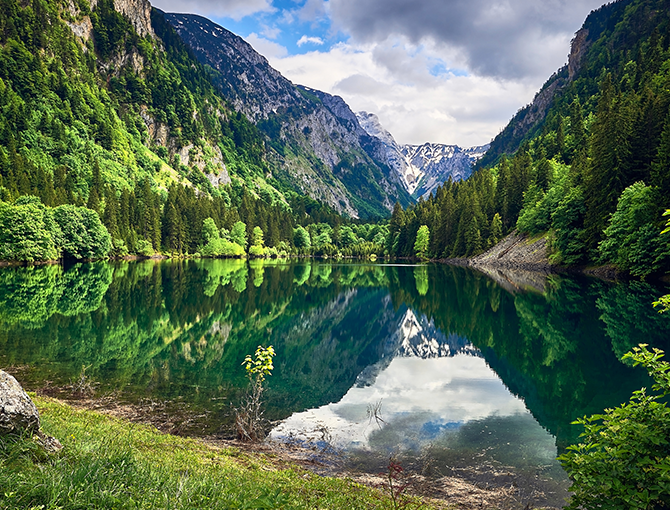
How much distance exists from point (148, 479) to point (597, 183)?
71.7 m

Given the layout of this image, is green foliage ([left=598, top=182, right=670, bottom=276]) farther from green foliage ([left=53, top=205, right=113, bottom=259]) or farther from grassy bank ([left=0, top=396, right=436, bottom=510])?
green foliage ([left=53, top=205, right=113, bottom=259])

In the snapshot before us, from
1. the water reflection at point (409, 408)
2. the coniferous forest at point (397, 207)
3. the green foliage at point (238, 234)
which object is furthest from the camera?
the green foliage at point (238, 234)

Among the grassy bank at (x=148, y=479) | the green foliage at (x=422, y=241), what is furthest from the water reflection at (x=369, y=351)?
the green foliage at (x=422, y=241)

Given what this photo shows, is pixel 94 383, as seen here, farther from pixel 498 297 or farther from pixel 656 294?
pixel 656 294

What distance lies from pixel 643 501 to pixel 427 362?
2074 centimetres

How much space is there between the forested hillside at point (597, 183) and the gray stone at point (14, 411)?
173 feet

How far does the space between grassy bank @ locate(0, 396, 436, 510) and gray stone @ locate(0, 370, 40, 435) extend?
0.78 feet

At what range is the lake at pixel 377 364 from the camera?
14.0m

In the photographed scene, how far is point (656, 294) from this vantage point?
38.3 metres

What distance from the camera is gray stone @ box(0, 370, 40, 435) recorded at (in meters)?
6.89

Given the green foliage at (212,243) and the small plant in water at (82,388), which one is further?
the green foliage at (212,243)

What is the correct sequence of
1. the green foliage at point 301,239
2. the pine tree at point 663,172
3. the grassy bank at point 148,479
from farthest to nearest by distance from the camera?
the green foliage at point 301,239
the pine tree at point 663,172
the grassy bank at point 148,479

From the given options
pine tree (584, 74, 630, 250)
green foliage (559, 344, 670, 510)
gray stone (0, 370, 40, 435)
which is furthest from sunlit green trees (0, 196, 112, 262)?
pine tree (584, 74, 630, 250)

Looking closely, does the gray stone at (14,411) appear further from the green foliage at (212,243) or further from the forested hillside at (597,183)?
the green foliage at (212,243)
